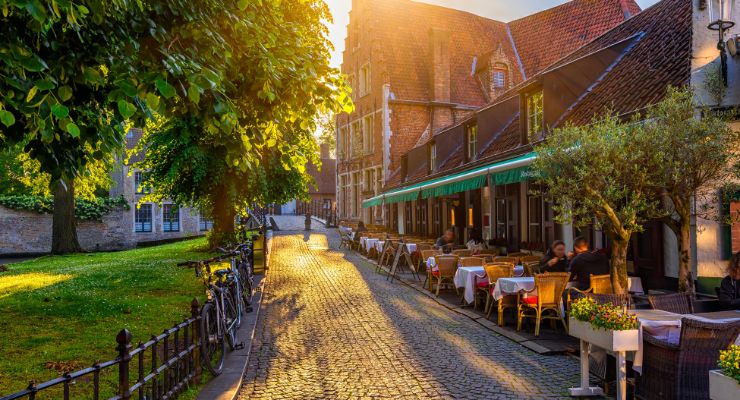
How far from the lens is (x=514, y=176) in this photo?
31.8 ft

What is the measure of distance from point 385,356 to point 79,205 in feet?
120

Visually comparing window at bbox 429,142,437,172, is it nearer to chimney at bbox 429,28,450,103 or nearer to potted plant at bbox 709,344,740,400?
chimney at bbox 429,28,450,103

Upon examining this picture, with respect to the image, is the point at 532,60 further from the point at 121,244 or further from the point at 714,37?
the point at 121,244

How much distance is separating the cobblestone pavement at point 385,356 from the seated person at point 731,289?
67.6 inches

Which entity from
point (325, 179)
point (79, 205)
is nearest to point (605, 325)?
point (79, 205)

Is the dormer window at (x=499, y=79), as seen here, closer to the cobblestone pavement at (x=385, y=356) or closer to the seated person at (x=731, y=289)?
the cobblestone pavement at (x=385, y=356)

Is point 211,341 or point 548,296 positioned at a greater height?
point 548,296

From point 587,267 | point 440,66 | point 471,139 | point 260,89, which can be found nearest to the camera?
point 260,89

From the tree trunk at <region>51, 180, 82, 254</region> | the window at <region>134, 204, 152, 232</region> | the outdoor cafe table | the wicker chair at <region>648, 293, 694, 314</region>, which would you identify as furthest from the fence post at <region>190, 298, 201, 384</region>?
the window at <region>134, 204, 152, 232</region>

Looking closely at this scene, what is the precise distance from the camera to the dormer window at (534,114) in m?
14.0

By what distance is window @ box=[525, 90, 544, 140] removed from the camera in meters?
14.0

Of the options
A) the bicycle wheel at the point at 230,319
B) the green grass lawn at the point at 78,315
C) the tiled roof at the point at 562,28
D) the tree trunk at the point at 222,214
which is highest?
the tiled roof at the point at 562,28

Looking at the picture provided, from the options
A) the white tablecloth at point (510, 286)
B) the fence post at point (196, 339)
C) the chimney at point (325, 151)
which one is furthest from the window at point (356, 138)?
the chimney at point (325, 151)

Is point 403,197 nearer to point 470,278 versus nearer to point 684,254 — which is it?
point 470,278
